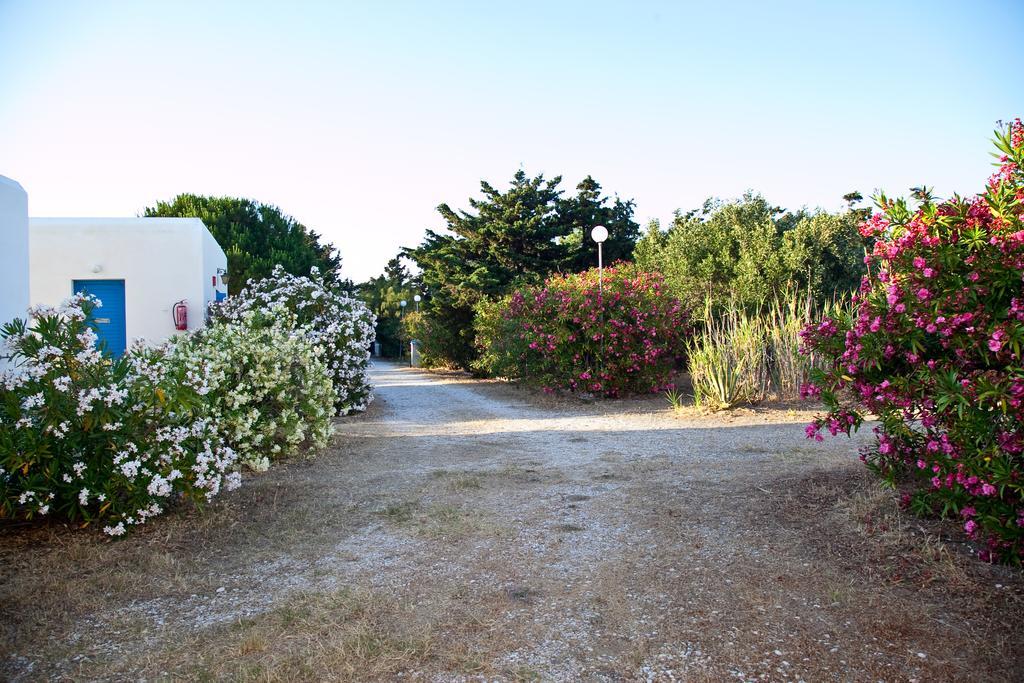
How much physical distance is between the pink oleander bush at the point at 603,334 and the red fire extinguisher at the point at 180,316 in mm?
5424

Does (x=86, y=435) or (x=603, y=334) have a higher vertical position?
(x=603, y=334)

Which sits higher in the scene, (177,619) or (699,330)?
(699,330)

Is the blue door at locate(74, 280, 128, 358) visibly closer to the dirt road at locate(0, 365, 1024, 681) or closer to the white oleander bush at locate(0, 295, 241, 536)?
the dirt road at locate(0, 365, 1024, 681)

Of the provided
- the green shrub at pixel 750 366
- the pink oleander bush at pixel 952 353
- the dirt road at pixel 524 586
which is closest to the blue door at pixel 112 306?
the dirt road at pixel 524 586

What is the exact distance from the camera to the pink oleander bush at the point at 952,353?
3273 mm

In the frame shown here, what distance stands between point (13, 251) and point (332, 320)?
510 centimetres

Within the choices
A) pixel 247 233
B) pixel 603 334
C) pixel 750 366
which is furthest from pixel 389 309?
pixel 750 366

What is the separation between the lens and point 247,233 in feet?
96.9

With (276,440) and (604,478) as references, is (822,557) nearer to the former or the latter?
(604,478)

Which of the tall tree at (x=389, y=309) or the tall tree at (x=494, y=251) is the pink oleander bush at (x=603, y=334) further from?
the tall tree at (x=389, y=309)

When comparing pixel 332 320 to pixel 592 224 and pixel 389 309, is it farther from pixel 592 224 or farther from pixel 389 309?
pixel 389 309

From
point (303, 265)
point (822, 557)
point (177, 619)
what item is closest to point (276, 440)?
point (177, 619)

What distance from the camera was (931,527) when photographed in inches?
159

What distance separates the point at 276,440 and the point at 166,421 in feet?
8.29
